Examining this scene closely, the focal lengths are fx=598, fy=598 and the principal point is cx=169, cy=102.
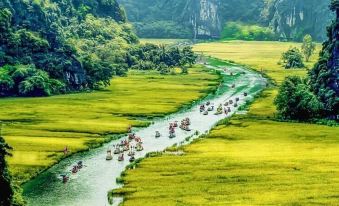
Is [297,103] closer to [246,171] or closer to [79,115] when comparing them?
[79,115]

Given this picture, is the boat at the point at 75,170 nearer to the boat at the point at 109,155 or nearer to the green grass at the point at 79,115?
the green grass at the point at 79,115

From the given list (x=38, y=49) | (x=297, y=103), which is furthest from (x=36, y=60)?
(x=297, y=103)

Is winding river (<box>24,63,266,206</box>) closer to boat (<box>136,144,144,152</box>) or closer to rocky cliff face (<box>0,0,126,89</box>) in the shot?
boat (<box>136,144,144,152</box>)

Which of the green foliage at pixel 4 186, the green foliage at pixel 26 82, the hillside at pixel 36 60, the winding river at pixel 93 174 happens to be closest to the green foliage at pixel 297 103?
the winding river at pixel 93 174

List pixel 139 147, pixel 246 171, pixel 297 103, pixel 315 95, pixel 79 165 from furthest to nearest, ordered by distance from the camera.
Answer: pixel 315 95 → pixel 297 103 → pixel 139 147 → pixel 79 165 → pixel 246 171

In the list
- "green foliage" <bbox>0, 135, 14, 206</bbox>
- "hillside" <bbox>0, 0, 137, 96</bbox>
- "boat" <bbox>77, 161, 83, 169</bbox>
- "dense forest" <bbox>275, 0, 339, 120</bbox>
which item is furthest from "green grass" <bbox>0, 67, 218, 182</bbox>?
"dense forest" <bbox>275, 0, 339, 120</bbox>

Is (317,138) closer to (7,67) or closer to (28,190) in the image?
(28,190)

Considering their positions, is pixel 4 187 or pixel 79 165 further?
pixel 79 165
